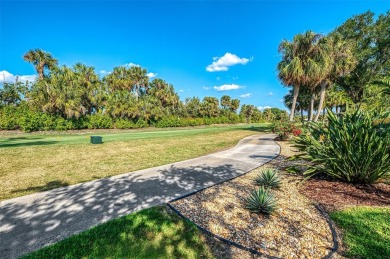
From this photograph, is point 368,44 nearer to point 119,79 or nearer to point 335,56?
point 335,56

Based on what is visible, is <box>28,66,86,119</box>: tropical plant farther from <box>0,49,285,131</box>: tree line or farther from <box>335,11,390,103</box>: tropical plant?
<box>335,11,390,103</box>: tropical plant

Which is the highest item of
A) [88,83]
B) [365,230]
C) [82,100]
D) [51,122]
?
[88,83]

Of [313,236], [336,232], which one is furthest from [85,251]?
[336,232]

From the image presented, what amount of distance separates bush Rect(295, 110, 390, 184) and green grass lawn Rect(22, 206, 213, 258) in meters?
4.11

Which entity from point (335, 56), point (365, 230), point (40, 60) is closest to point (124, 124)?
point (40, 60)

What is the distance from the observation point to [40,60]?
2950 cm

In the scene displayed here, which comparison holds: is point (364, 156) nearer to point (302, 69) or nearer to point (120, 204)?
point (120, 204)

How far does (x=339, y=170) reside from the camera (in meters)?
4.92

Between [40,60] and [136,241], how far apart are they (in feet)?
125

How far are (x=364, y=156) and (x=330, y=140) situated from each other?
2.55 feet

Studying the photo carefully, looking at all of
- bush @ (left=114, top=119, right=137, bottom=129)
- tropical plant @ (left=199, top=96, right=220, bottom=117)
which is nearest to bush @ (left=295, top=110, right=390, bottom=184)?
bush @ (left=114, top=119, right=137, bottom=129)

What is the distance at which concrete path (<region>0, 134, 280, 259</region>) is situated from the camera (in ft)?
9.87

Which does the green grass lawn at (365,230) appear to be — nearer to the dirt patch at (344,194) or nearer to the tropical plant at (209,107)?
the dirt patch at (344,194)

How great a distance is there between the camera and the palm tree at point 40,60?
28.7 meters
